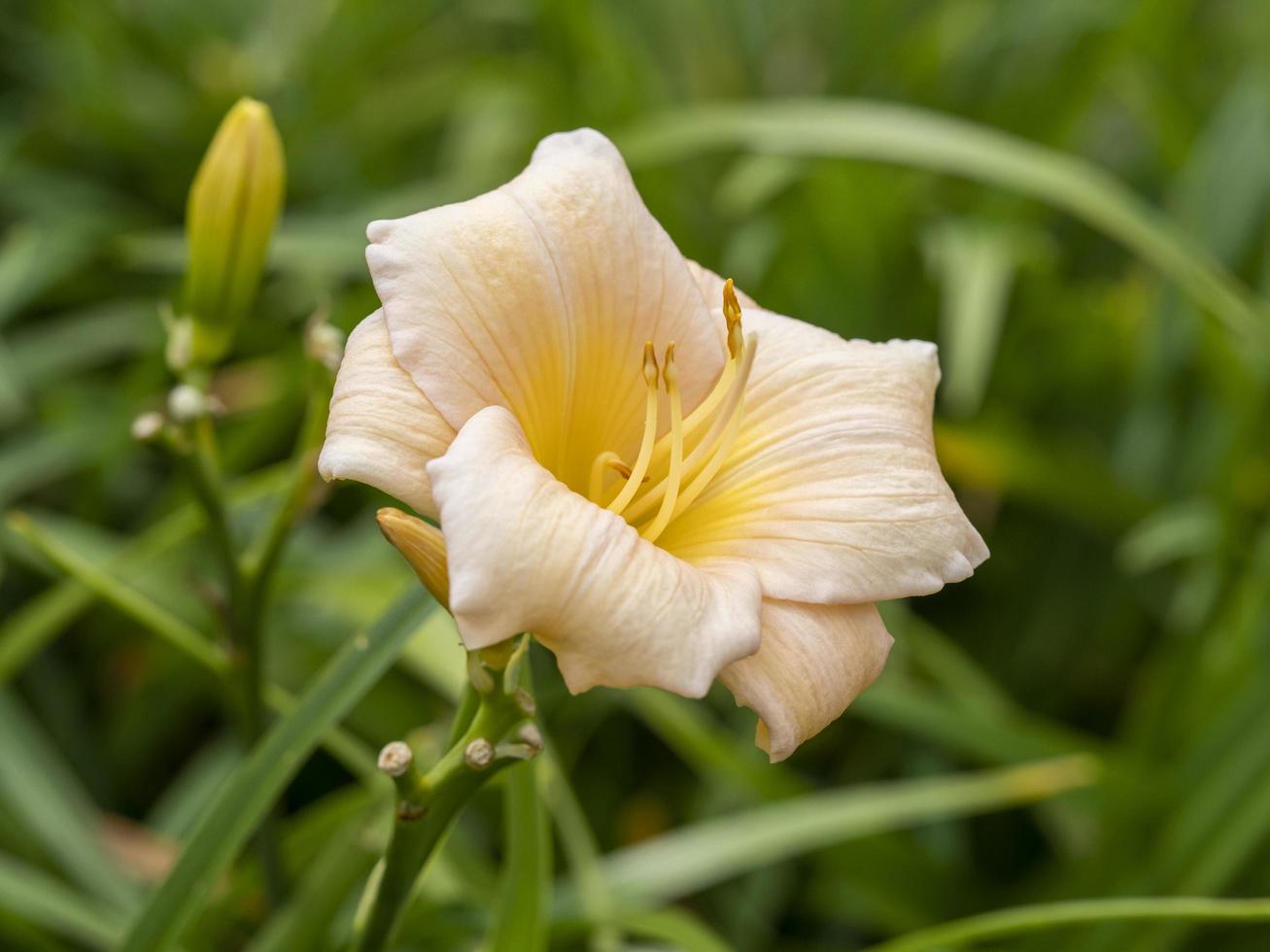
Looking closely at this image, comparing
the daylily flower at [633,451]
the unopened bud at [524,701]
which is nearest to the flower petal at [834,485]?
the daylily flower at [633,451]

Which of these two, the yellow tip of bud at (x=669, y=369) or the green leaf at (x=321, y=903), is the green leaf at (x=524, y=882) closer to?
the green leaf at (x=321, y=903)

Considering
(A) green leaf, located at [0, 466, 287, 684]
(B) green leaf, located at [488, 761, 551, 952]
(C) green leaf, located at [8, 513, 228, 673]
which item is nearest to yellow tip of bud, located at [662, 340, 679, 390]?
(B) green leaf, located at [488, 761, 551, 952]

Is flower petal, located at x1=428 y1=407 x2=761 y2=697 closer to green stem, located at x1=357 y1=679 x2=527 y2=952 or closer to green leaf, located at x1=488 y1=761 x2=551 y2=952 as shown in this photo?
green stem, located at x1=357 y1=679 x2=527 y2=952

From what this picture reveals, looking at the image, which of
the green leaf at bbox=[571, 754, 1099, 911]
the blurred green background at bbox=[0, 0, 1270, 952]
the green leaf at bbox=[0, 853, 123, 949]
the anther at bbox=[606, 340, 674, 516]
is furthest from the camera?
the blurred green background at bbox=[0, 0, 1270, 952]

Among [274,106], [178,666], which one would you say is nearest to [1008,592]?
[178,666]

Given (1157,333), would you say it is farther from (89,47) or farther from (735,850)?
(89,47)
